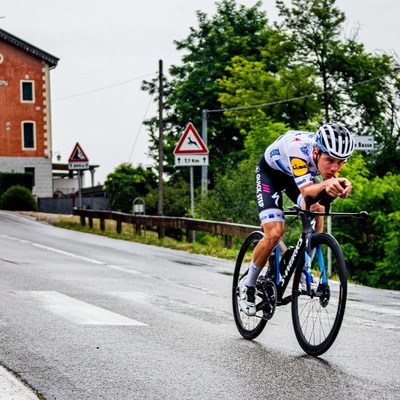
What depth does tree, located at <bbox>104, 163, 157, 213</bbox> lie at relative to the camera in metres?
61.5

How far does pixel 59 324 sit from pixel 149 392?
9.53 feet

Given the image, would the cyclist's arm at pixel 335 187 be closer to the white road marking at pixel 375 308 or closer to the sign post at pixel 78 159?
the white road marking at pixel 375 308

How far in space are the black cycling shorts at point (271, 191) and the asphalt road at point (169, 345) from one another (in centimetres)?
98

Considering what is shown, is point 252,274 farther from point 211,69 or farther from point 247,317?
point 211,69

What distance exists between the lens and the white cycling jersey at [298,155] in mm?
6891

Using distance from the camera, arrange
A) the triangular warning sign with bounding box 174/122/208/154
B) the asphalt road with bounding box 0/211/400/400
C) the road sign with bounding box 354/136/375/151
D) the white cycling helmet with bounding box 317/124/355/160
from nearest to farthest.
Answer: the asphalt road with bounding box 0/211/400/400 → the white cycling helmet with bounding box 317/124/355/160 → the road sign with bounding box 354/136/375/151 → the triangular warning sign with bounding box 174/122/208/154

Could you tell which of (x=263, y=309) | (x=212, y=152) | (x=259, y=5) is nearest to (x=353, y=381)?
(x=263, y=309)

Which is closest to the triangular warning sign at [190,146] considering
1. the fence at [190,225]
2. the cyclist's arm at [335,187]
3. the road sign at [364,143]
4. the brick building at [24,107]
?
the fence at [190,225]

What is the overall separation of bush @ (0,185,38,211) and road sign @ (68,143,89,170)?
1845cm

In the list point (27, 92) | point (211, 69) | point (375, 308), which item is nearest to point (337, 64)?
point (211, 69)

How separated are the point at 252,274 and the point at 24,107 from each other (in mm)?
61007

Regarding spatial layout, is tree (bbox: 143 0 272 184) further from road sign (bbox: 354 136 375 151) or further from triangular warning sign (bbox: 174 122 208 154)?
road sign (bbox: 354 136 375 151)

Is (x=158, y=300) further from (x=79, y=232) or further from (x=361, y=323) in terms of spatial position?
(x=79, y=232)

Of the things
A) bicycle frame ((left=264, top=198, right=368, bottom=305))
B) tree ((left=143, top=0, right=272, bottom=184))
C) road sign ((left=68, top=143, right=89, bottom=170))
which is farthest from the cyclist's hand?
tree ((left=143, top=0, right=272, bottom=184))
